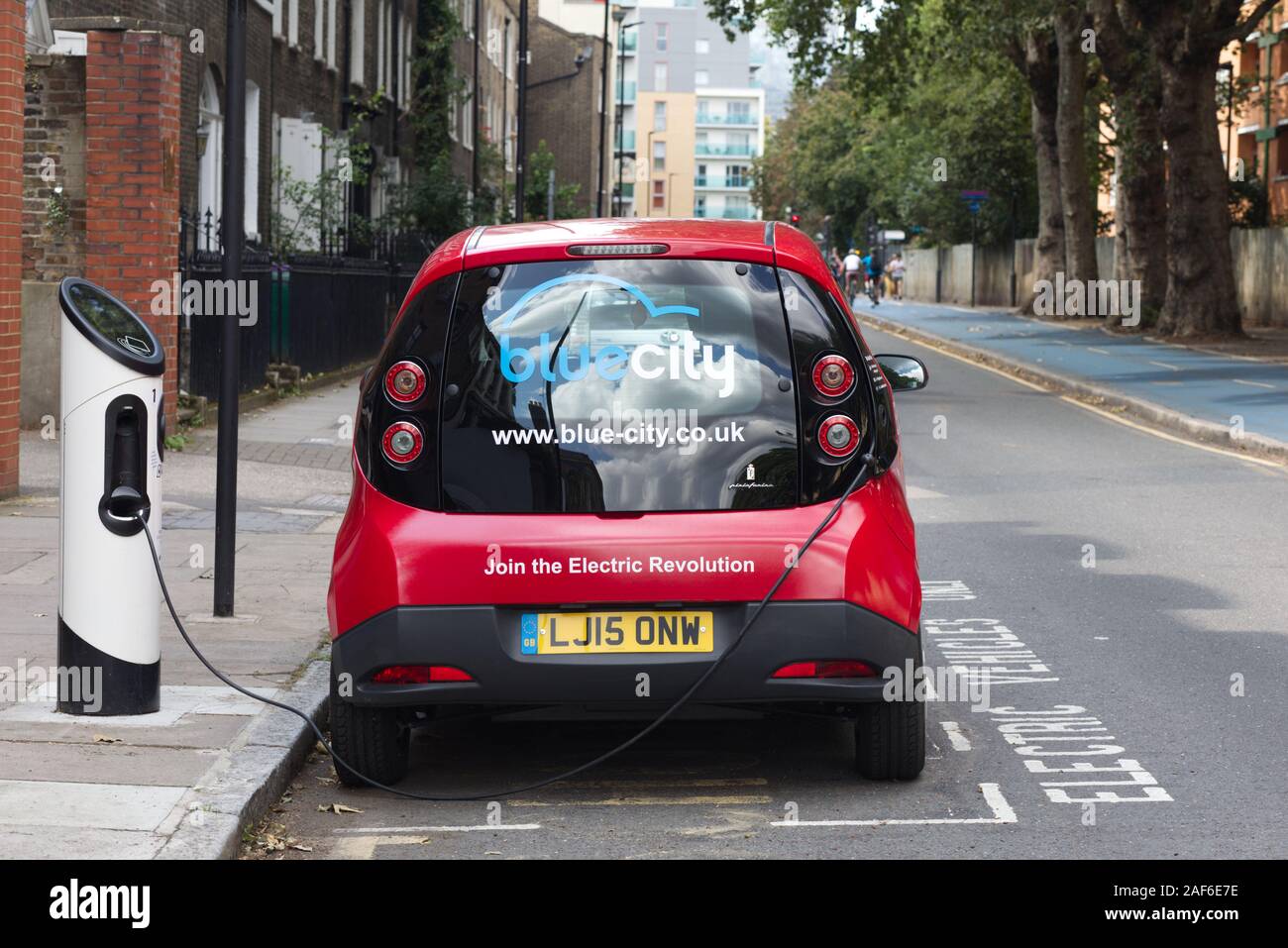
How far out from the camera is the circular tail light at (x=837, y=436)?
18.8 ft

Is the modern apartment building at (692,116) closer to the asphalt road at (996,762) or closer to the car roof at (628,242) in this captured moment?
the asphalt road at (996,762)

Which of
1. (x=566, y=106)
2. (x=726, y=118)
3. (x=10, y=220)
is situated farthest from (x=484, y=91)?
(x=726, y=118)

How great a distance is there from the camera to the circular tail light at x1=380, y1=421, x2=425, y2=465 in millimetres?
5734

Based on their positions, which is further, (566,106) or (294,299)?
(566,106)

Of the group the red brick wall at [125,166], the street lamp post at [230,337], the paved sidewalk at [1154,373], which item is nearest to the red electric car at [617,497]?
the street lamp post at [230,337]

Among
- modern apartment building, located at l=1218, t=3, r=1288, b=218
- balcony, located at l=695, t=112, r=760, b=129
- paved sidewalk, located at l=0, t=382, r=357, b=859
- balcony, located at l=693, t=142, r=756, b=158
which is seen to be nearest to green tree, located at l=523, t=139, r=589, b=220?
modern apartment building, located at l=1218, t=3, r=1288, b=218

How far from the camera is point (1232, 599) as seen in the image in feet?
31.5

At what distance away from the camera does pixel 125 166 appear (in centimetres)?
1508

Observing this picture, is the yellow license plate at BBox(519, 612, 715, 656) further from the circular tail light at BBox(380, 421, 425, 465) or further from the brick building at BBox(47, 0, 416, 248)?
the brick building at BBox(47, 0, 416, 248)

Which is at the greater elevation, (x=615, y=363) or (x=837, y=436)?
(x=615, y=363)

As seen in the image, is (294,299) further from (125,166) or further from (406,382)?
(406,382)

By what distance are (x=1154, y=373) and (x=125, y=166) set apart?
15706 millimetres

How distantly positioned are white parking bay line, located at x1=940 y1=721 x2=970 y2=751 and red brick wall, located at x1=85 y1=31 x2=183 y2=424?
31.9ft

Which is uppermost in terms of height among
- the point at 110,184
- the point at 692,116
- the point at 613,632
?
the point at 692,116
